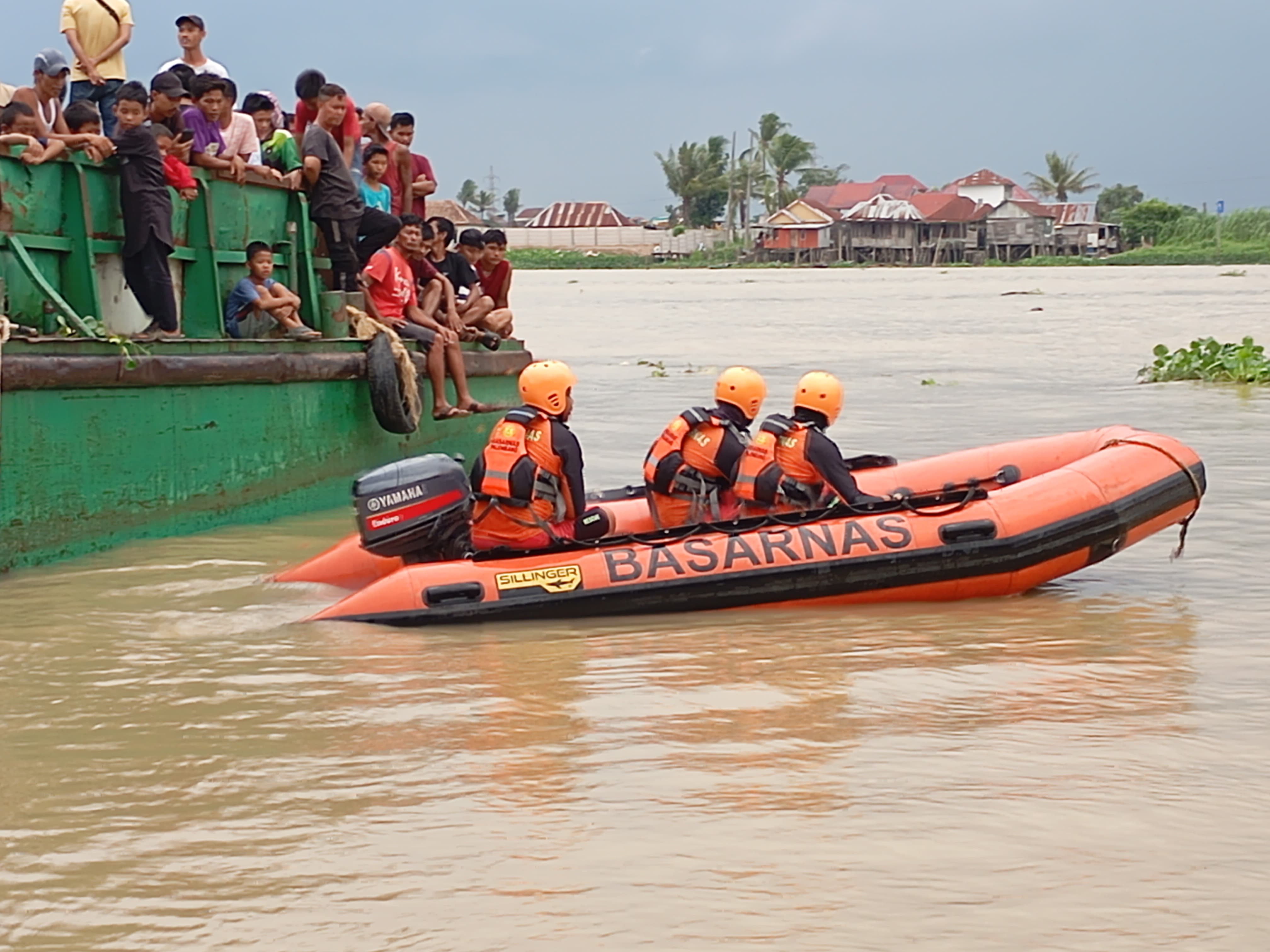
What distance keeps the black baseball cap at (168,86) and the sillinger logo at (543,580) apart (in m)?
4.06

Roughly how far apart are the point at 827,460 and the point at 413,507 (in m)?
1.93

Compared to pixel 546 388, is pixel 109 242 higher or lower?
higher

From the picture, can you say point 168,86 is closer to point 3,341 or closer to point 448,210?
point 3,341

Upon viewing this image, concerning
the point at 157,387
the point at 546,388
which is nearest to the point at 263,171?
the point at 157,387

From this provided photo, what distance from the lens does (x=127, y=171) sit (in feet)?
29.6

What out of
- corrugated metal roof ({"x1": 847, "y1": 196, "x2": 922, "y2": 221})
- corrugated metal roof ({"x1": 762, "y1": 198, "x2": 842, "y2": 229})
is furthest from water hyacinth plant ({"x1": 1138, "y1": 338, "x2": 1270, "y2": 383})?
corrugated metal roof ({"x1": 762, "y1": 198, "x2": 842, "y2": 229})

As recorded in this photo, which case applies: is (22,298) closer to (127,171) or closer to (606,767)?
(127,171)

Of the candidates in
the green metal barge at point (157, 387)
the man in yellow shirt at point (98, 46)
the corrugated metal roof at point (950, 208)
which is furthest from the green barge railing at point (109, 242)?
the corrugated metal roof at point (950, 208)

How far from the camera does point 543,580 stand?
23.9 feet

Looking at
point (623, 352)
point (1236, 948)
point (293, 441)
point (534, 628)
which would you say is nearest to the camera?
point (1236, 948)

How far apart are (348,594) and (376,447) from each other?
3.20 m

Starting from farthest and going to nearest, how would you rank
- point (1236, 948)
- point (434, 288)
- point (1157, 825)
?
point (434, 288) < point (1157, 825) < point (1236, 948)

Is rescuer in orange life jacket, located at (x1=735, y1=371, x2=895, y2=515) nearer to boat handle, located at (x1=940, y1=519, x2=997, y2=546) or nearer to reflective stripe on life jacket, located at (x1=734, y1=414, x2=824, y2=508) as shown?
reflective stripe on life jacket, located at (x1=734, y1=414, x2=824, y2=508)

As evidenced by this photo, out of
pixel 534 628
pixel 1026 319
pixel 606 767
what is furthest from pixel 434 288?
pixel 1026 319
